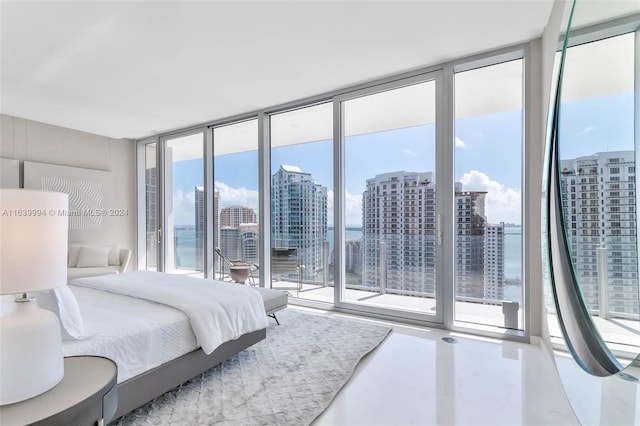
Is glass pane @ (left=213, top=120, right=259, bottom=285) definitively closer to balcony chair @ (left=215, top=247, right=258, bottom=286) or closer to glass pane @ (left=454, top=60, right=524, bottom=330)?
balcony chair @ (left=215, top=247, right=258, bottom=286)

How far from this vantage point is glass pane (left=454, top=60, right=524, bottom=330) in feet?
10.4

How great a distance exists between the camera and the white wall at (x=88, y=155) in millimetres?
4812

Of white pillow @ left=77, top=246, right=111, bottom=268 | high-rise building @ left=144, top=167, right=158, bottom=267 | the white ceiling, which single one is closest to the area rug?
the white ceiling

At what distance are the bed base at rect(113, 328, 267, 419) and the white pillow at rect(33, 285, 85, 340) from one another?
38 cm

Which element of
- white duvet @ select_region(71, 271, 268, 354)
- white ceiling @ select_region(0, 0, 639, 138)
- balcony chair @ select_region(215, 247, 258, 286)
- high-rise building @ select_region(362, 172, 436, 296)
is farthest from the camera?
balcony chair @ select_region(215, 247, 258, 286)

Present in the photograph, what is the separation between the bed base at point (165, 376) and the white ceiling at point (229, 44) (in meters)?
2.58

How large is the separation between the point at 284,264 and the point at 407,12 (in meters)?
3.38

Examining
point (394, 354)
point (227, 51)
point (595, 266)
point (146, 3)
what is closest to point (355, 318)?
point (394, 354)

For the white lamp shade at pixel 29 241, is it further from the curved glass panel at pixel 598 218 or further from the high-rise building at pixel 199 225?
the high-rise building at pixel 199 225

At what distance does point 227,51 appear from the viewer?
119 inches

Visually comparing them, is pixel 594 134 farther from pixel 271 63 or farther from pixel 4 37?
pixel 4 37

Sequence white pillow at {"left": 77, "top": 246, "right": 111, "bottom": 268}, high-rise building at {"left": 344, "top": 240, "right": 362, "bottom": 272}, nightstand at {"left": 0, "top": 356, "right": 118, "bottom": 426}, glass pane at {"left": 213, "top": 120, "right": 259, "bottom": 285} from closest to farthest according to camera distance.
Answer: nightstand at {"left": 0, "top": 356, "right": 118, "bottom": 426}
high-rise building at {"left": 344, "top": 240, "right": 362, "bottom": 272}
glass pane at {"left": 213, "top": 120, "right": 259, "bottom": 285}
white pillow at {"left": 77, "top": 246, "right": 111, "bottom": 268}

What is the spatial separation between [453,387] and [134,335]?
2114 mm

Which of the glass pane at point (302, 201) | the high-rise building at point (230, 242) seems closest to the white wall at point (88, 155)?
the high-rise building at point (230, 242)
